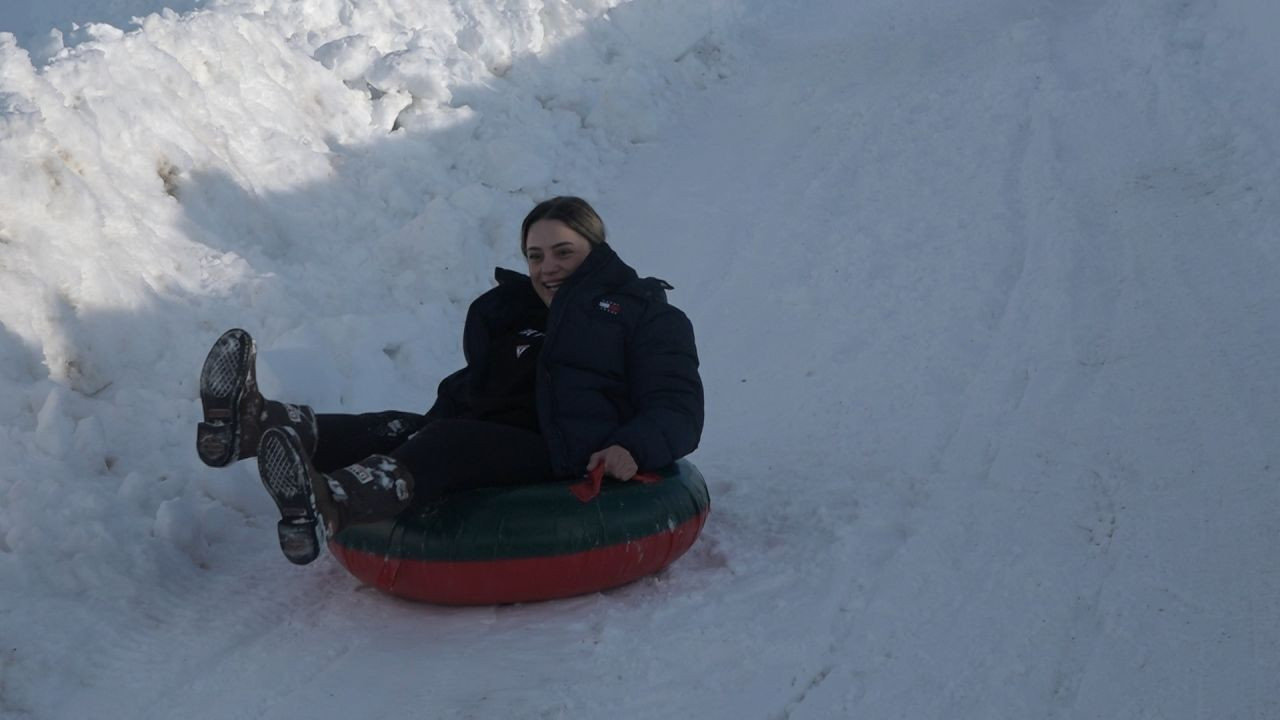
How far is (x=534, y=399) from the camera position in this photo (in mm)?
3566

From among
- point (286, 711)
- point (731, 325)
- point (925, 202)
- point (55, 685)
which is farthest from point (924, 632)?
point (925, 202)

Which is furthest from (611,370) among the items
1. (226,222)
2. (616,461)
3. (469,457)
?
(226,222)

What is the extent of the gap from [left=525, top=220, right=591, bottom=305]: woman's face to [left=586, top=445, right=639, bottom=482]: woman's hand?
515 millimetres

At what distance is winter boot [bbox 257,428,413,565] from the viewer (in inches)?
109

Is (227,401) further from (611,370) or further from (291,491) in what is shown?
(611,370)

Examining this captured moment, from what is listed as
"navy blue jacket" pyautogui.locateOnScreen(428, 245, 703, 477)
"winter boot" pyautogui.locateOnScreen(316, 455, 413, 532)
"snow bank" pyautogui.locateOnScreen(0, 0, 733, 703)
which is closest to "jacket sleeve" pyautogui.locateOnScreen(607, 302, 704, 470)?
"navy blue jacket" pyautogui.locateOnScreen(428, 245, 703, 477)

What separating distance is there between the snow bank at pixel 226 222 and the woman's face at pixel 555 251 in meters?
1.20

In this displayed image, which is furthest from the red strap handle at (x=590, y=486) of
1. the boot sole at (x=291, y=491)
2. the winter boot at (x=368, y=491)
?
the boot sole at (x=291, y=491)

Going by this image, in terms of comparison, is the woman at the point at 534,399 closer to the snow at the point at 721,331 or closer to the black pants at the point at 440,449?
the black pants at the point at 440,449

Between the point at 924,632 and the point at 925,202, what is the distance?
3.75 m

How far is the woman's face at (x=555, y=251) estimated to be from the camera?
3.56 m

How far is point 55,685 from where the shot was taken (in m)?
2.89

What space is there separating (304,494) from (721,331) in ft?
9.87

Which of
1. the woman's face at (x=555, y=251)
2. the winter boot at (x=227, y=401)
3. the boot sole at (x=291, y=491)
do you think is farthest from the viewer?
the woman's face at (x=555, y=251)
